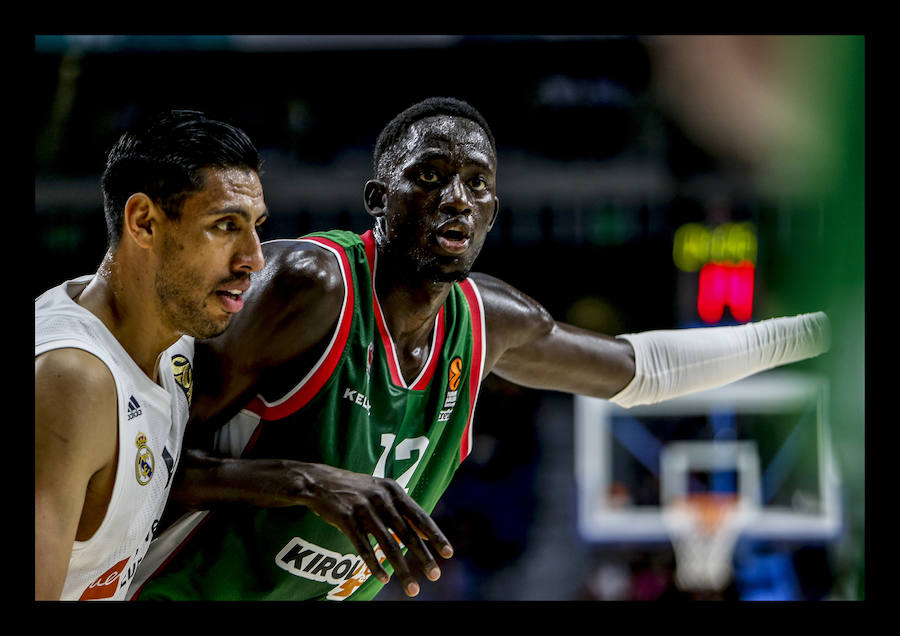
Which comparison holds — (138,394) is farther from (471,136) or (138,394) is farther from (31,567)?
(471,136)

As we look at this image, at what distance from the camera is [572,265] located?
7.83 m

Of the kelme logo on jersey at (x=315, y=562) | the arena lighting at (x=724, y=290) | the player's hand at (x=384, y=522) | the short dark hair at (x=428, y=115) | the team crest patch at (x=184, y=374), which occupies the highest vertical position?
the arena lighting at (x=724, y=290)

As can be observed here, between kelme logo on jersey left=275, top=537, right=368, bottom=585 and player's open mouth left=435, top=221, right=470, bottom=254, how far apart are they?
771 millimetres

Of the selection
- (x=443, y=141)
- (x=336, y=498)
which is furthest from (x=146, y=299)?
(x=443, y=141)

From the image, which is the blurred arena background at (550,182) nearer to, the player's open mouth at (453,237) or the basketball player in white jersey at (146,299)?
the player's open mouth at (453,237)

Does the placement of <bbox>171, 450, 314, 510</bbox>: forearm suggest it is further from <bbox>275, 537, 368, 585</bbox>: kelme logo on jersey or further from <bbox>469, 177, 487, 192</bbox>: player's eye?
<bbox>469, 177, 487, 192</bbox>: player's eye

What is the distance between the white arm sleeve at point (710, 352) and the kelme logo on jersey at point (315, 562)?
0.91m

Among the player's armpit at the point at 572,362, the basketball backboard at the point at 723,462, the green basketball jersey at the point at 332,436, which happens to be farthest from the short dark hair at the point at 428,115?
the basketball backboard at the point at 723,462

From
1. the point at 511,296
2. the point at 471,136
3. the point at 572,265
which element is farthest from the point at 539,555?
the point at 471,136

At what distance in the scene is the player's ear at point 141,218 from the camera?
184cm

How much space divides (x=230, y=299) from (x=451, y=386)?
69cm

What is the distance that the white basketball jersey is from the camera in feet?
5.71

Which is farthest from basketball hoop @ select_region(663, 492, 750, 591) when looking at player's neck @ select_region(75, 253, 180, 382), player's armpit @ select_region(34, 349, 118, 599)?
player's armpit @ select_region(34, 349, 118, 599)

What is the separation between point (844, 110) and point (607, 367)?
1.63 metres
